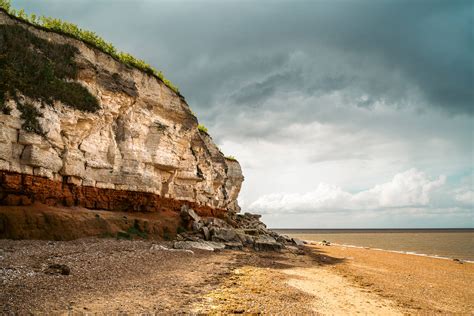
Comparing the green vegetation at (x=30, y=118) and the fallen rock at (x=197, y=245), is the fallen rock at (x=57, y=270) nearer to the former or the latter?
the green vegetation at (x=30, y=118)

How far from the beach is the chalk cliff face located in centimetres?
442

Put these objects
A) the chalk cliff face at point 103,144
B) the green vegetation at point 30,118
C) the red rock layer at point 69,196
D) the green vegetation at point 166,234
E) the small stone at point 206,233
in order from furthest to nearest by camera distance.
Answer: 1. the small stone at point 206,233
2. the green vegetation at point 166,234
3. the green vegetation at point 30,118
4. the chalk cliff face at point 103,144
5. the red rock layer at point 69,196

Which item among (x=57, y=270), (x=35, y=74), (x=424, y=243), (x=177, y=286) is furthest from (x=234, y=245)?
(x=424, y=243)

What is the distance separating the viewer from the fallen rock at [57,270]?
404 inches

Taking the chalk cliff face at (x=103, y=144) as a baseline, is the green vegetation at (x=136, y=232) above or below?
below

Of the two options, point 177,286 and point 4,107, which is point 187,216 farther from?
point 177,286

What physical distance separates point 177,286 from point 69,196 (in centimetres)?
1228

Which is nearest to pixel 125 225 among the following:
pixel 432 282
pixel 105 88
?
pixel 105 88

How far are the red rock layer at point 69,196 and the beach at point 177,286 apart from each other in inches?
123

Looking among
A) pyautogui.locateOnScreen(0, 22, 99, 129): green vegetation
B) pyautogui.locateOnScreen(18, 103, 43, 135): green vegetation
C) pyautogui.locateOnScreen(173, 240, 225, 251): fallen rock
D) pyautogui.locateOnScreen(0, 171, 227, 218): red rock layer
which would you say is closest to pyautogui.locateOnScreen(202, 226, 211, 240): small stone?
pyautogui.locateOnScreen(173, 240, 225, 251): fallen rock

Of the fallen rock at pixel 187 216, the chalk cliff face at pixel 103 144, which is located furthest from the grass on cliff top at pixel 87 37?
the fallen rock at pixel 187 216

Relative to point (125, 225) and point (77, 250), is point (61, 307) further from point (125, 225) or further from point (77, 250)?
point (125, 225)

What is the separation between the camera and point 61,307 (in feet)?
24.6

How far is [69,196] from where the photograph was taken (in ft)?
63.8
